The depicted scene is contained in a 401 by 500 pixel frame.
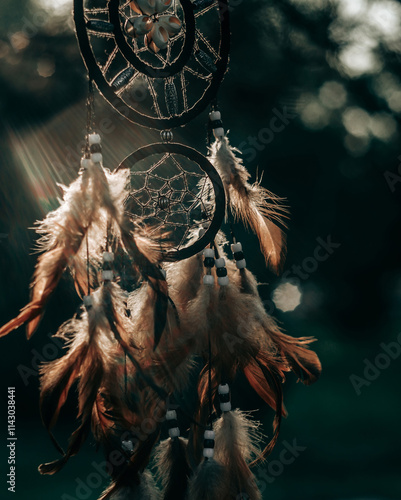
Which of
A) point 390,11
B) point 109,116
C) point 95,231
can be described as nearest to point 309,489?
point 95,231

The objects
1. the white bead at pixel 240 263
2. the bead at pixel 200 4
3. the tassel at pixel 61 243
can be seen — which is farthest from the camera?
the white bead at pixel 240 263

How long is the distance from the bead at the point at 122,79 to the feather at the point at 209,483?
2.25 feet

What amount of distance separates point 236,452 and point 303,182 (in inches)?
38.4

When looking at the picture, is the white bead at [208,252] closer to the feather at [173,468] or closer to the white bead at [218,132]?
the white bead at [218,132]

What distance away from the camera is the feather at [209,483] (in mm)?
768

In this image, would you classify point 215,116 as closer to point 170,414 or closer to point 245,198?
point 245,198

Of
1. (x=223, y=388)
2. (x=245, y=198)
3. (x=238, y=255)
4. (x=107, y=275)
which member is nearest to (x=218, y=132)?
(x=245, y=198)

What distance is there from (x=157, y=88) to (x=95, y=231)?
2.82 ft

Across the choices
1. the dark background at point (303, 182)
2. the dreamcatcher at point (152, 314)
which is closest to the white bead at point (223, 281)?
the dreamcatcher at point (152, 314)

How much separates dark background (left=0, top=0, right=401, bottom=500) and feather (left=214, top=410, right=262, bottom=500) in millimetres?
584

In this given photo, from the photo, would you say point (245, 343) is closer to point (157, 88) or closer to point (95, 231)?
point (95, 231)

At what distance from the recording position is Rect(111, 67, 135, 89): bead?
77 cm

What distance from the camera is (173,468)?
0.84 m

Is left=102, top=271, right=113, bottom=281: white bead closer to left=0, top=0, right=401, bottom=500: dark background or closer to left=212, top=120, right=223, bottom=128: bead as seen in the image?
left=212, top=120, right=223, bottom=128: bead
